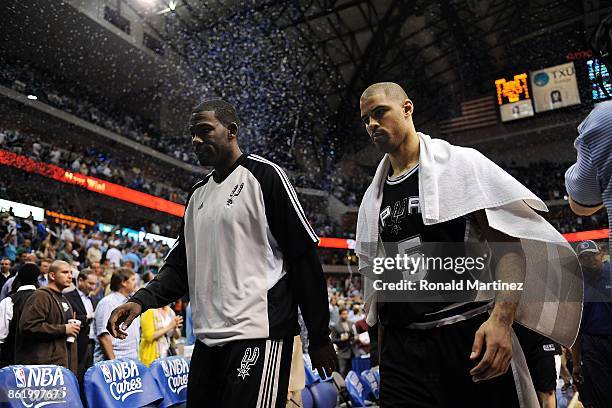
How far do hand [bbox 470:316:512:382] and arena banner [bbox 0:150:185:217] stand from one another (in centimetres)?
1708

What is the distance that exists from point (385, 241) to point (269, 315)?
20.2 inches

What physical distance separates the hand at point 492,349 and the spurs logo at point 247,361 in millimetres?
788

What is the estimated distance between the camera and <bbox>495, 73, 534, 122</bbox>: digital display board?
23.7 metres

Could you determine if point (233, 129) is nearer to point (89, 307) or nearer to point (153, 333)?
point (153, 333)

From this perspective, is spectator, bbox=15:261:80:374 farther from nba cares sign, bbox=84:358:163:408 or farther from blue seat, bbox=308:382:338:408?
Result: blue seat, bbox=308:382:338:408

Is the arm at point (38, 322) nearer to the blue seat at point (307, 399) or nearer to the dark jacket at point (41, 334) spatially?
the dark jacket at point (41, 334)

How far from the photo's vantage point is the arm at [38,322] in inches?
188

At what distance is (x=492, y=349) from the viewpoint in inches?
64.3

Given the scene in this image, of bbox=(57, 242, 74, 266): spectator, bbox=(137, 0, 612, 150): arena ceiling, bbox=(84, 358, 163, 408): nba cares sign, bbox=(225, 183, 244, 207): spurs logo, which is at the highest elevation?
bbox=(137, 0, 612, 150): arena ceiling

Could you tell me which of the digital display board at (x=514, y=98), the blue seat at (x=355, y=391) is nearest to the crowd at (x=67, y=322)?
the blue seat at (x=355, y=391)

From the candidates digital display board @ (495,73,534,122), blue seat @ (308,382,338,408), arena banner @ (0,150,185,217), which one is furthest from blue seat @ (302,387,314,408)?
digital display board @ (495,73,534,122)

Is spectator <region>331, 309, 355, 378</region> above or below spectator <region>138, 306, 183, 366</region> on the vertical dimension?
below

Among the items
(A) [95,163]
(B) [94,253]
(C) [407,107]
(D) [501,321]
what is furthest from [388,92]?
(A) [95,163]

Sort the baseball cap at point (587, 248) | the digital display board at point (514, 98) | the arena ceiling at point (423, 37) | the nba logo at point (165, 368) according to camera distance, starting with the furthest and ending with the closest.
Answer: the digital display board at point (514, 98) → the arena ceiling at point (423, 37) → the nba logo at point (165, 368) → the baseball cap at point (587, 248)
